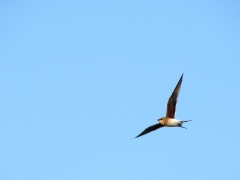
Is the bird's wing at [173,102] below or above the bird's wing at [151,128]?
above

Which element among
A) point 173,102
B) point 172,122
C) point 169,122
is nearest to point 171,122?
point 172,122

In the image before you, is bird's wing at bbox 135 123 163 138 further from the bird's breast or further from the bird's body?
the bird's breast

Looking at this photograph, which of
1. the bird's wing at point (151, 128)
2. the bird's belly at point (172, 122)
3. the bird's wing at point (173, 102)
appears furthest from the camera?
the bird's wing at point (151, 128)

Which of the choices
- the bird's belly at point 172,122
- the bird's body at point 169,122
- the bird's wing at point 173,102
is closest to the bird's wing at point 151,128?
the bird's body at point 169,122

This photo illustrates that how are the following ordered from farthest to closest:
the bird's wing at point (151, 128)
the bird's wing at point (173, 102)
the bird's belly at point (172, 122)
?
1. the bird's wing at point (151, 128)
2. the bird's wing at point (173, 102)
3. the bird's belly at point (172, 122)

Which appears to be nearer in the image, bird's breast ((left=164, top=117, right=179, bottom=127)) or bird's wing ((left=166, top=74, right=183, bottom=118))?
bird's breast ((left=164, top=117, right=179, bottom=127))

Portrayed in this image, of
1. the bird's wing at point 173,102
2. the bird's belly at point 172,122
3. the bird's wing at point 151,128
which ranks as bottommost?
the bird's wing at point 151,128

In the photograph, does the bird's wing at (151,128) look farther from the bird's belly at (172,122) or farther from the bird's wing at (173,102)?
the bird's wing at (173,102)

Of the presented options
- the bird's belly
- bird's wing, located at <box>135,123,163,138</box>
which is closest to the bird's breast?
the bird's belly

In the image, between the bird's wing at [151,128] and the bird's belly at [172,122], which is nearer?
the bird's belly at [172,122]

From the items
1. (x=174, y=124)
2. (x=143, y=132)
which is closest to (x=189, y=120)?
(x=174, y=124)

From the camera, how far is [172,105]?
2570 centimetres

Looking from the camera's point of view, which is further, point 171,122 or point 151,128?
point 151,128

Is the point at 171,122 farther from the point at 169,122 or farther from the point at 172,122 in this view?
the point at 169,122
